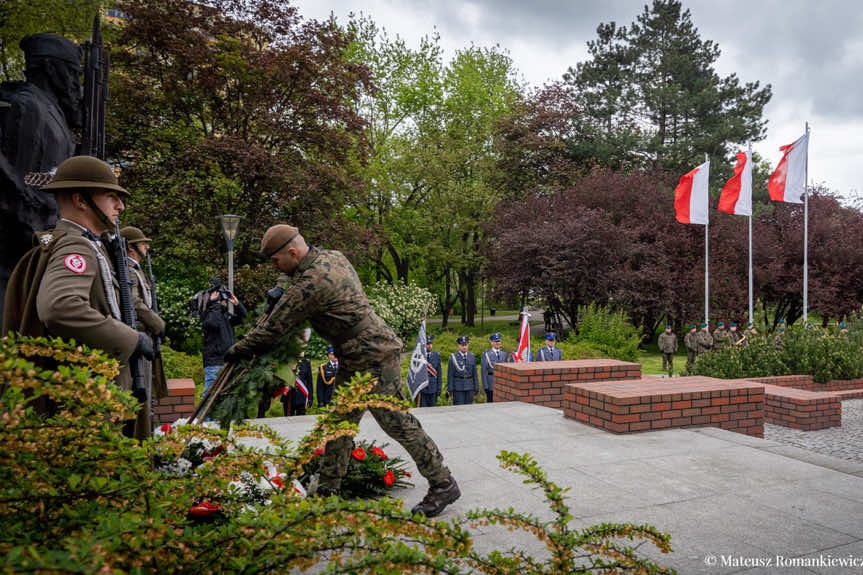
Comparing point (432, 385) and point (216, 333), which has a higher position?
point (216, 333)

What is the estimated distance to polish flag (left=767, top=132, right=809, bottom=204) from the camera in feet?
54.5

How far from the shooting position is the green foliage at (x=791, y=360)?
11.1 m

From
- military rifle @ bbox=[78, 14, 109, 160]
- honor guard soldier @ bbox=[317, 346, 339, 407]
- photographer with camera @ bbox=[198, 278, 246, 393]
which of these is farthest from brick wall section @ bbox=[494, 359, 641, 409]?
military rifle @ bbox=[78, 14, 109, 160]

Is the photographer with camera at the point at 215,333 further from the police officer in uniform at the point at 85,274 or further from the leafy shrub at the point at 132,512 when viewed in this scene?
the leafy shrub at the point at 132,512

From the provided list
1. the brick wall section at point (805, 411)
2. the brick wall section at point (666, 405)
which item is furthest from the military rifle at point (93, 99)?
the brick wall section at point (805, 411)

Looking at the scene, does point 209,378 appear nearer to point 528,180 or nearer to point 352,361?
point 352,361

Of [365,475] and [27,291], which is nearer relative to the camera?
[27,291]

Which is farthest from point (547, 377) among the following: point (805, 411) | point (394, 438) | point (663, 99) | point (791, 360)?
point (663, 99)

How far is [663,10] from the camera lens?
3312 centimetres

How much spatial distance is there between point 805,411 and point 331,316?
775cm

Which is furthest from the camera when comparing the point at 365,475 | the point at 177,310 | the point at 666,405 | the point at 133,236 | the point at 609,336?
the point at 609,336

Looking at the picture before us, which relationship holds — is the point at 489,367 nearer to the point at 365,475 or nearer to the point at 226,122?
A: the point at 365,475

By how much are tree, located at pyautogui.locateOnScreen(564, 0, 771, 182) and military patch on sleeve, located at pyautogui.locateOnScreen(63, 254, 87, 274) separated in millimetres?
30802

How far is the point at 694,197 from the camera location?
18.1 m
